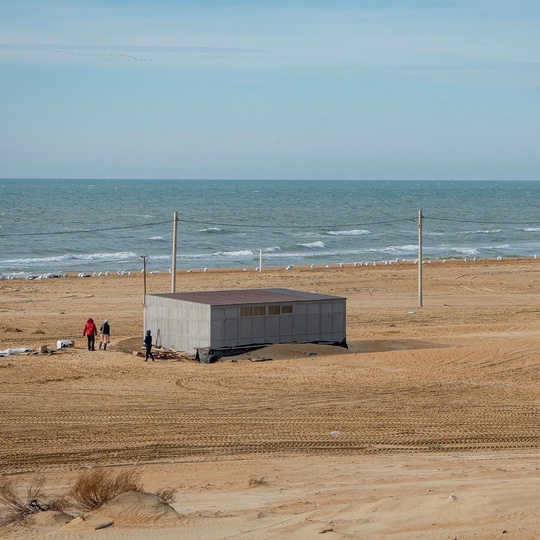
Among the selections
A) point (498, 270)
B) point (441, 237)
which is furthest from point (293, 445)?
point (441, 237)

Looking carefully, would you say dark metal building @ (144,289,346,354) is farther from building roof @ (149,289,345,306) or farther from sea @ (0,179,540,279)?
sea @ (0,179,540,279)

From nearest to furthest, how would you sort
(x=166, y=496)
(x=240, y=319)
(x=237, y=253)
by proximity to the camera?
(x=166, y=496), (x=240, y=319), (x=237, y=253)

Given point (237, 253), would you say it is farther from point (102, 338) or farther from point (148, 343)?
point (148, 343)

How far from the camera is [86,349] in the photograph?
2939cm

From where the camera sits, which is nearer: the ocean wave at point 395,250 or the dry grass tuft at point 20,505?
the dry grass tuft at point 20,505

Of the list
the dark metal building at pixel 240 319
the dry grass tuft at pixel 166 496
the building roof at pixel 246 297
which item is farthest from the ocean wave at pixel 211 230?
the dry grass tuft at pixel 166 496

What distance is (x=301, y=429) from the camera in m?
19.1

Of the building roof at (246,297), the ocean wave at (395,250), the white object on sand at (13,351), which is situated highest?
the building roof at (246,297)

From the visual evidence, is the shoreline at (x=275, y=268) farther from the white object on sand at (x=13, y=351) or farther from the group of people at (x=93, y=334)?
the white object on sand at (x=13, y=351)

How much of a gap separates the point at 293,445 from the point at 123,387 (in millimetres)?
7117

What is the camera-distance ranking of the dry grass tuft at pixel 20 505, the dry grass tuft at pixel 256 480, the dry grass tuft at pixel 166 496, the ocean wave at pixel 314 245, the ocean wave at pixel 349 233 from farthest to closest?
the ocean wave at pixel 349 233 < the ocean wave at pixel 314 245 < the dry grass tuft at pixel 256 480 < the dry grass tuft at pixel 166 496 < the dry grass tuft at pixel 20 505

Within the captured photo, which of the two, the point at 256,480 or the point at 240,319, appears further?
the point at 240,319

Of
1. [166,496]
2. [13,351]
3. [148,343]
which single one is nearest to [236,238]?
[13,351]

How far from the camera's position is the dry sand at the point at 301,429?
37.5 feet
